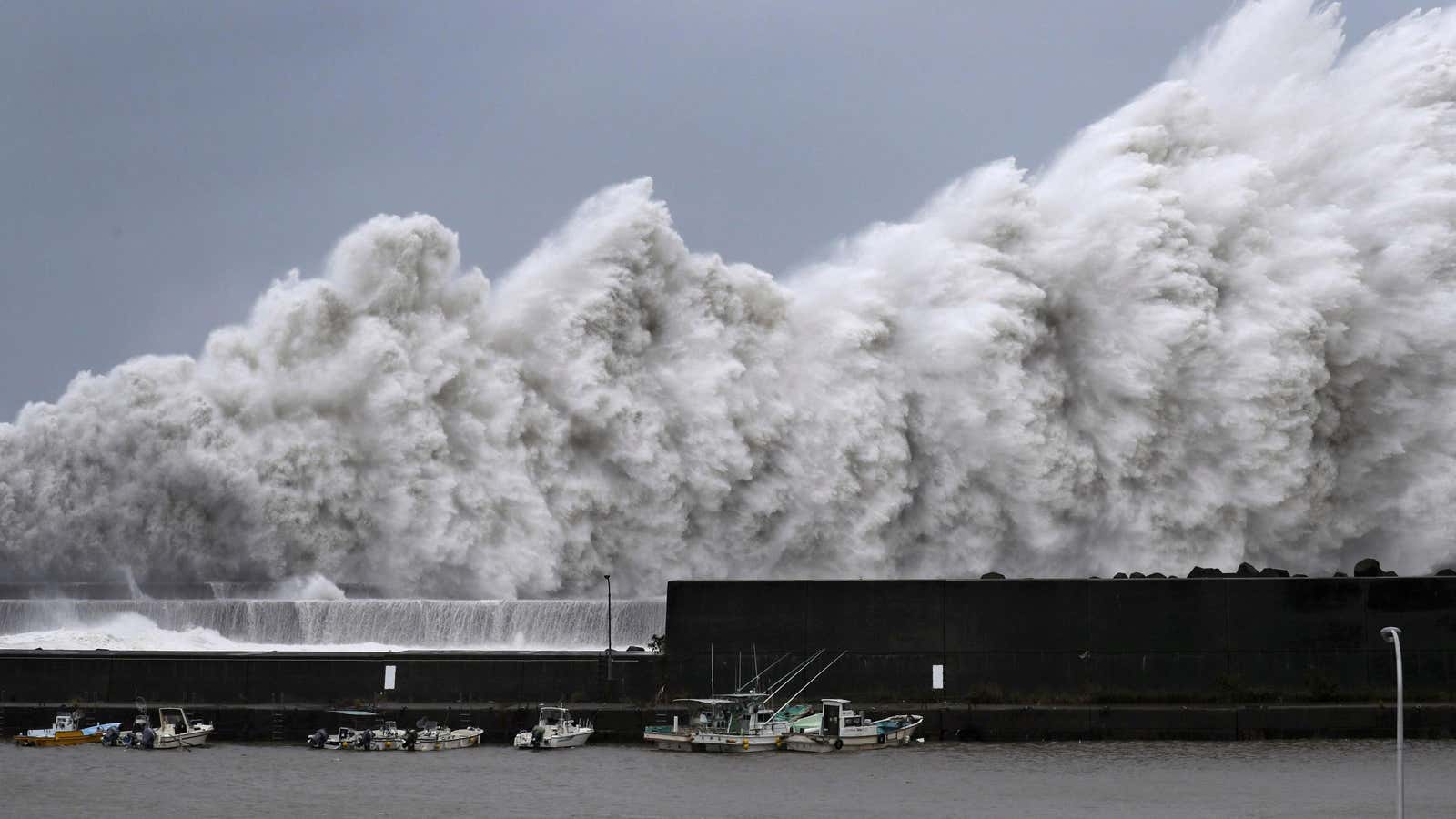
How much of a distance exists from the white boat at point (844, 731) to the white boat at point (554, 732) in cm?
351

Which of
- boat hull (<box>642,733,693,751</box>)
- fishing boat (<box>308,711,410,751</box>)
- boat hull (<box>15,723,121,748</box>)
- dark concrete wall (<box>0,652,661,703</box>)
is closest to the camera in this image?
boat hull (<box>642,733,693,751</box>)

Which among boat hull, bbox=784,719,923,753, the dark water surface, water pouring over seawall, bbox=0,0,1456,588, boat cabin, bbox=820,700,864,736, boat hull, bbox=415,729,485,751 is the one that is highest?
water pouring over seawall, bbox=0,0,1456,588

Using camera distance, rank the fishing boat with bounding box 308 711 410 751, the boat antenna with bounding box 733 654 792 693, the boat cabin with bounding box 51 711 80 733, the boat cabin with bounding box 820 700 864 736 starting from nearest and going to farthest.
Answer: the boat cabin with bounding box 820 700 864 736, the fishing boat with bounding box 308 711 410 751, the boat antenna with bounding box 733 654 792 693, the boat cabin with bounding box 51 711 80 733

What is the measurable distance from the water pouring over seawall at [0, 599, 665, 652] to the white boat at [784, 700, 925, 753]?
20.2ft

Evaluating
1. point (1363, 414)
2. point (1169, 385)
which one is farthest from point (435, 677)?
point (1363, 414)

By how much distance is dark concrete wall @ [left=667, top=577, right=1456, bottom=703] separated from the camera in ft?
102

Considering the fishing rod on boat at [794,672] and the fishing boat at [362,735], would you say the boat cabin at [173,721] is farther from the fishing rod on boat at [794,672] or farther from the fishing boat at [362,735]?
the fishing rod on boat at [794,672]

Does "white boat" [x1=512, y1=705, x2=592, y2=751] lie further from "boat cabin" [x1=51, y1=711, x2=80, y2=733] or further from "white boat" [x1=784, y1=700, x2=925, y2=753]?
"boat cabin" [x1=51, y1=711, x2=80, y2=733]

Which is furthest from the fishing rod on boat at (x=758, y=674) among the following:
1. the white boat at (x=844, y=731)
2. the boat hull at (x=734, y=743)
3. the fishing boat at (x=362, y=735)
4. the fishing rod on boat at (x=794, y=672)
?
the fishing boat at (x=362, y=735)

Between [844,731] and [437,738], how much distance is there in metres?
6.94

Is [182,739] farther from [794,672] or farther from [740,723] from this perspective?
[794,672]

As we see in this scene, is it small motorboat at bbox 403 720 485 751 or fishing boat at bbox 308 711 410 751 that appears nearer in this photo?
small motorboat at bbox 403 720 485 751

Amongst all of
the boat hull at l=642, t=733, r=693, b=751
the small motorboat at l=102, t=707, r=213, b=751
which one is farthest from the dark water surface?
the small motorboat at l=102, t=707, r=213, b=751

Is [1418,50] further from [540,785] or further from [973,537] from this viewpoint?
[540,785]
